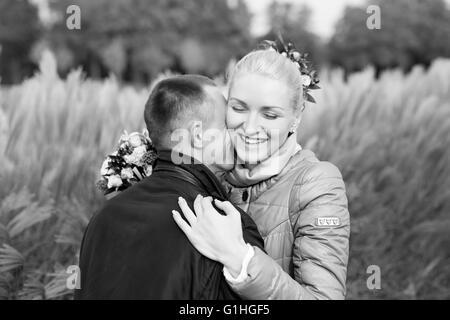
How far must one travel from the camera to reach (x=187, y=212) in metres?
2.09

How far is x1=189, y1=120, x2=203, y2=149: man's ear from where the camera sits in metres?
2.24

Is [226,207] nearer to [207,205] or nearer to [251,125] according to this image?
[207,205]

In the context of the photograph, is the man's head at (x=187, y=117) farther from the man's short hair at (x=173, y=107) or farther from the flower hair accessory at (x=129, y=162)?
the flower hair accessory at (x=129, y=162)

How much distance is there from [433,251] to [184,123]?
3.28 meters

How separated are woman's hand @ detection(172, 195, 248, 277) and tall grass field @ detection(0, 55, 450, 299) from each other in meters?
1.67

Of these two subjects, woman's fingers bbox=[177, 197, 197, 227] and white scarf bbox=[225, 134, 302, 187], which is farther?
white scarf bbox=[225, 134, 302, 187]

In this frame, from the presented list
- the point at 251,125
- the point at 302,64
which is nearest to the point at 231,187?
the point at 251,125

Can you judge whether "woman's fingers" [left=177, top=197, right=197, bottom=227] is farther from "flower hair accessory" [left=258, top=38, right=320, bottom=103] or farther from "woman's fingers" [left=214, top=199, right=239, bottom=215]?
"flower hair accessory" [left=258, top=38, right=320, bottom=103]

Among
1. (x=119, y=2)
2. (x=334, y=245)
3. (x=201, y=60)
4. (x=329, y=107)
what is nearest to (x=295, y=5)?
(x=201, y=60)

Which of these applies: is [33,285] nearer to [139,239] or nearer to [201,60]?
[139,239]

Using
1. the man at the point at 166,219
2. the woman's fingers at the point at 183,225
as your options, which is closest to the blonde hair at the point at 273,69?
the man at the point at 166,219

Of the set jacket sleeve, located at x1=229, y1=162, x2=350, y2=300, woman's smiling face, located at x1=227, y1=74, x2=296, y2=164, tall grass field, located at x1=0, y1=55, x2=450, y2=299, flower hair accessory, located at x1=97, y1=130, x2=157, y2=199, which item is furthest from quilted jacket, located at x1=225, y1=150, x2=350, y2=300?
tall grass field, located at x1=0, y1=55, x2=450, y2=299

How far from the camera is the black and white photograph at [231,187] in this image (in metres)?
2.08

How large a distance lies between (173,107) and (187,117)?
7 cm
